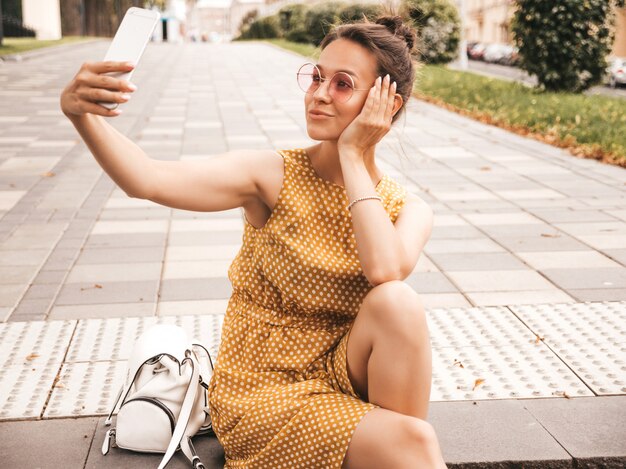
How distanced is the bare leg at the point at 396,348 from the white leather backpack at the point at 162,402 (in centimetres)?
→ 65

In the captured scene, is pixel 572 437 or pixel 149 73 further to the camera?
pixel 149 73

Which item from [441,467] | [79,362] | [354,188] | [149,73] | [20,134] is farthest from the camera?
[149,73]

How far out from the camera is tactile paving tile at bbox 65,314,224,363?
331cm

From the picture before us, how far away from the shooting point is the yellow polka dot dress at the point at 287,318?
2189 mm

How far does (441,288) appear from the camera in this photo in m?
4.24

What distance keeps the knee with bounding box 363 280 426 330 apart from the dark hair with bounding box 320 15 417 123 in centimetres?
66

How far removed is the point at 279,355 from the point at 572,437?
107 cm

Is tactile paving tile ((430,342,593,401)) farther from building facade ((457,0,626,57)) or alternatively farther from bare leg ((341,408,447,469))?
building facade ((457,0,626,57))

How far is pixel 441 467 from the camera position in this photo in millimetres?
1941

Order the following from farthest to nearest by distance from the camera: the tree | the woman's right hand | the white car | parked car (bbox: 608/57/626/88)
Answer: the white car
parked car (bbox: 608/57/626/88)
the tree
the woman's right hand

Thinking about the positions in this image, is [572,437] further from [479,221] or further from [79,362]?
[479,221]

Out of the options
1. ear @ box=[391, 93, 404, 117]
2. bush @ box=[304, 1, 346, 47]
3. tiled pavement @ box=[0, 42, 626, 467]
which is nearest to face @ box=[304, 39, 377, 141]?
ear @ box=[391, 93, 404, 117]

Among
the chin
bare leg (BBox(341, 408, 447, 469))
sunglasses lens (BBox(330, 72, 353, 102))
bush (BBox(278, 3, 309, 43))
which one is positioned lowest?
bush (BBox(278, 3, 309, 43))

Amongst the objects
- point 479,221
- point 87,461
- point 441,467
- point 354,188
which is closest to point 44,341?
point 87,461
